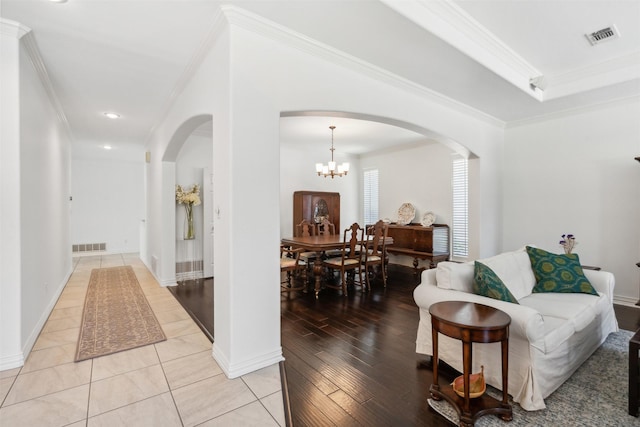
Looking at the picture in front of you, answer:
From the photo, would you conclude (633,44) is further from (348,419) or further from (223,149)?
(348,419)

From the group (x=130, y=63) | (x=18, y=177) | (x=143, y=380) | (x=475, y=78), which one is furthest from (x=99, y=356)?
(x=475, y=78)

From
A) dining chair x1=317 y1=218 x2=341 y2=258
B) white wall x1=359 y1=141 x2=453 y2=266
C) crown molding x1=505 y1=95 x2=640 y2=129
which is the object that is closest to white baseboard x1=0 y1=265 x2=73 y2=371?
dining chair x1=317 y1=218 x2=341 y2=258

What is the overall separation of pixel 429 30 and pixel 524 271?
2.51 m

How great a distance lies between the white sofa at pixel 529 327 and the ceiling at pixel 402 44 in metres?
1.99

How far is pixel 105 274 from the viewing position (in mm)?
5969

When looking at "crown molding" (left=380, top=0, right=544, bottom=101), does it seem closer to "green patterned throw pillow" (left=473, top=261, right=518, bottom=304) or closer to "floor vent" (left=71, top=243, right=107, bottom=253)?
"green patterned throw pillow" (left=473, top=261, right=518, bottom=304)

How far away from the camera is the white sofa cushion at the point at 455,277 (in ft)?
7.98

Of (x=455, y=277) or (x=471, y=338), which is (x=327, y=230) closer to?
(x=455, y=277)

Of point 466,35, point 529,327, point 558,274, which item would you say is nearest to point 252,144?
point 466,35

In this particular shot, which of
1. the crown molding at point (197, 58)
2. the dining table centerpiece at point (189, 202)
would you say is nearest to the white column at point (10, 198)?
the crown molding at point (197, 58)

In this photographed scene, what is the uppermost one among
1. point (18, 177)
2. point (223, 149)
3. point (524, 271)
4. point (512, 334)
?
point (223, 149)

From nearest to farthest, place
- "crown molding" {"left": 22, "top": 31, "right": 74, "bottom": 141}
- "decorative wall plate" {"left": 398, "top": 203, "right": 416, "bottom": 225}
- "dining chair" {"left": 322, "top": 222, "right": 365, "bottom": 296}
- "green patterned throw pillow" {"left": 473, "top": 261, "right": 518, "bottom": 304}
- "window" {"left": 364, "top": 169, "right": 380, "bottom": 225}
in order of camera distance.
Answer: "green patterned throw pillow" {"left": 473, "top": 261, "right": 518, "bottom": 304}, "crown molding" {"left": 22, "top": 31, "right": 74, "bottom": 141}, "dining chair" {"left": 322, "top": 222, "right": 365, "bottom": 296}, "decorative wall plate" {"left": 398, "top": 203, "right": 416, "bottom": 225}, "window" {"left": 364, "top": 169, "right": 380, "bottom": 225}

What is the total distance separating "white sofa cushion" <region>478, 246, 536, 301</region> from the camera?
2826 millimetres

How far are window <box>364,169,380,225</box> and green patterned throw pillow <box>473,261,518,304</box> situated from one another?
16.9ft
